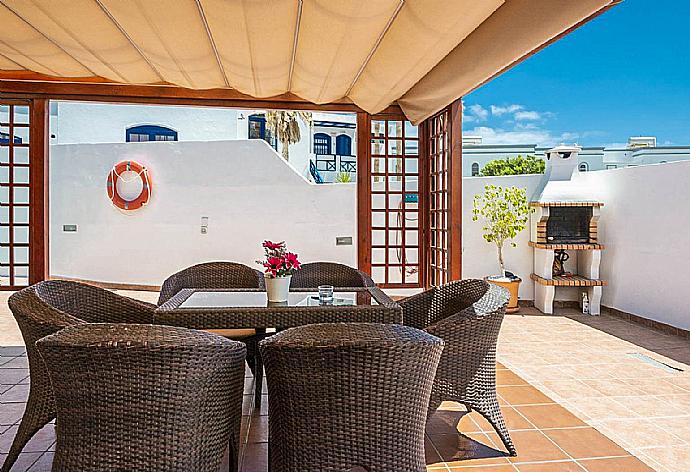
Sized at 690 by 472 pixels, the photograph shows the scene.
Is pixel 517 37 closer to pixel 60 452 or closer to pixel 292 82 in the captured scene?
pixel 292 82

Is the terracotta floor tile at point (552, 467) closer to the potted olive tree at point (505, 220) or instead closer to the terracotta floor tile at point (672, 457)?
the terracotta floor tile at point (672, 457)

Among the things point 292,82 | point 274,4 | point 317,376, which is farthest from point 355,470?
point 292,82

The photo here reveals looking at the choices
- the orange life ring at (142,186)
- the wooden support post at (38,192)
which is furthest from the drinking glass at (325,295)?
the orange life ring at (142,186)

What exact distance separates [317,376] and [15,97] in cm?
448

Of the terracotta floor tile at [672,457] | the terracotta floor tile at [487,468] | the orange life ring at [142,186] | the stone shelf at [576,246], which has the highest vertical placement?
the orange life ring at [142,186]

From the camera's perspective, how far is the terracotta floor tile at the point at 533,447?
3.06 meters

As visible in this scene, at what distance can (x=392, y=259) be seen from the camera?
10.0 m

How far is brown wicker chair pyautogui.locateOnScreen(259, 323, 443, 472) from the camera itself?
2.19 m

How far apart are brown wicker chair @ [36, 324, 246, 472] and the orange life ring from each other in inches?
319

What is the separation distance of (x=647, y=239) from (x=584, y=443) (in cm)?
416

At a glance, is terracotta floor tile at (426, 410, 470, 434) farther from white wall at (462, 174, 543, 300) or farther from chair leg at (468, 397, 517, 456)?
white wall at (462, 174, 543, 300)

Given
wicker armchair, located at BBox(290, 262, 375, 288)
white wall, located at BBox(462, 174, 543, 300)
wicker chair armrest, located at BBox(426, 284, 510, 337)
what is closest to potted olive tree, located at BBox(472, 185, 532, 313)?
white wall, located at BBox(462, 174, 543, 300)

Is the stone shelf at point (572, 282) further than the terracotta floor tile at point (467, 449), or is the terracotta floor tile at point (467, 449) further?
the stone shelf at point (572, 282)

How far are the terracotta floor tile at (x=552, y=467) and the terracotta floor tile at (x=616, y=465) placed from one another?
5 cm
